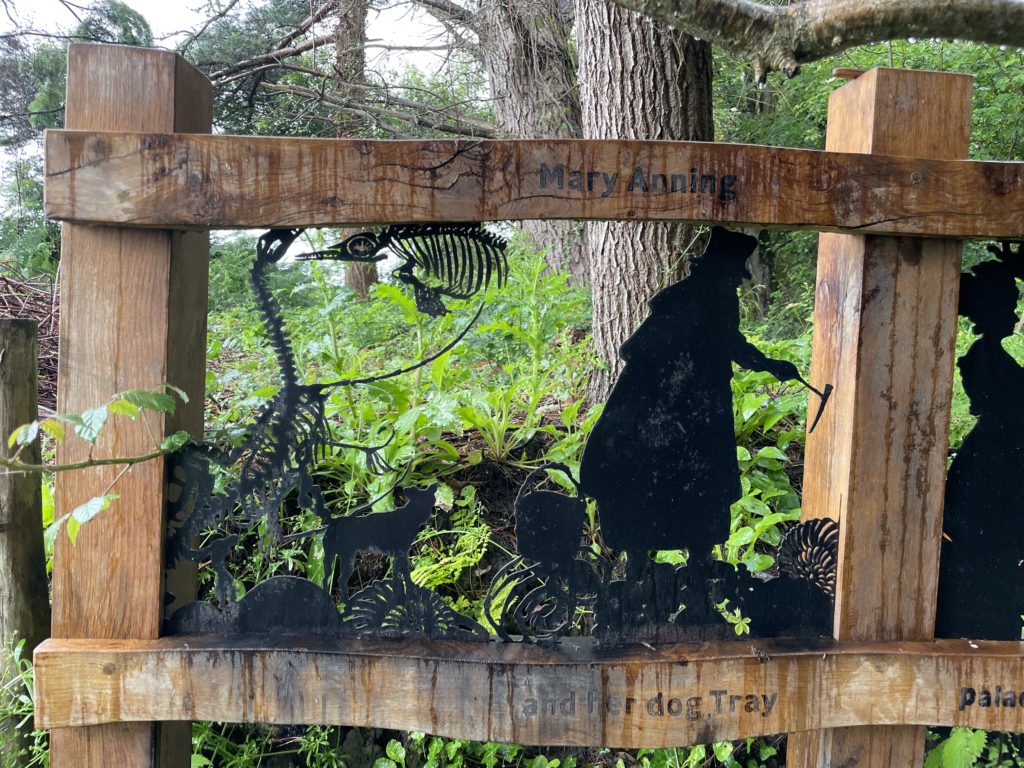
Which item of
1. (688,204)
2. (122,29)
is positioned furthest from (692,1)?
(122,29)

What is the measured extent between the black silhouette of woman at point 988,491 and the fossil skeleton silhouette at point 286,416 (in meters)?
1.17

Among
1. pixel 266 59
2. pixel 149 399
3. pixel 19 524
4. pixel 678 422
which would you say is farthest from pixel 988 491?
pixel 266 59

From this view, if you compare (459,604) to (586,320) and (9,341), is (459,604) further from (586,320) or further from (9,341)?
(586,320)

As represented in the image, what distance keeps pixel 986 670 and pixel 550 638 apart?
103 centimetres

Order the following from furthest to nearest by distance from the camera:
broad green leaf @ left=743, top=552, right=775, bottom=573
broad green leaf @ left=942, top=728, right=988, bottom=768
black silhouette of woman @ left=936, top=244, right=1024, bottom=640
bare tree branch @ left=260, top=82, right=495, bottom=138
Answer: bare tree branch @ left=260, top=82, right=495, bottom=138
broad green leaf @ left=743, top=552, right=775, bottom=573
broad green leaf @ left=942, top=728, right=988, bottom=768
black silhouette of woman @ left=936, top=244, right=1024, bottom=640

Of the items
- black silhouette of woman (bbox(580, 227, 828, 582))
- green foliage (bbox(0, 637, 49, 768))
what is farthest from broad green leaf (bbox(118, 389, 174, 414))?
green foliage (bbox(0, 637, 49, 768))

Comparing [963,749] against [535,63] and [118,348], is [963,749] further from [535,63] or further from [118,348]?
[535,63]

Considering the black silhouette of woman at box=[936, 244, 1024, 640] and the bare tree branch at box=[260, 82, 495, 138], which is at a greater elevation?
the bare tree branch at box=[260, 82, 495, 138]

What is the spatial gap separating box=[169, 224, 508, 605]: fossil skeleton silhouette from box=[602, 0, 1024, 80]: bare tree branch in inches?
38.5

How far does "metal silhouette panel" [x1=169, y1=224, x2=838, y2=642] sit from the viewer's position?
1.90 metres

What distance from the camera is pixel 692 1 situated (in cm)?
224

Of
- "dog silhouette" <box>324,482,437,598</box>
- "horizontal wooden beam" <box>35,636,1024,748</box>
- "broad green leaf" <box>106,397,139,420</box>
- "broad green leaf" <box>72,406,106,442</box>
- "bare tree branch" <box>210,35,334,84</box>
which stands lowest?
"horizontal wooden beam" <box>35,636,1024,748</box>

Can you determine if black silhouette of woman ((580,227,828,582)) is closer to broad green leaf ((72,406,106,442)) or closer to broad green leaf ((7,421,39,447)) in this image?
broad green leaf ((72,406,106,442))

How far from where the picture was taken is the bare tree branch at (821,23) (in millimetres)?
2141
